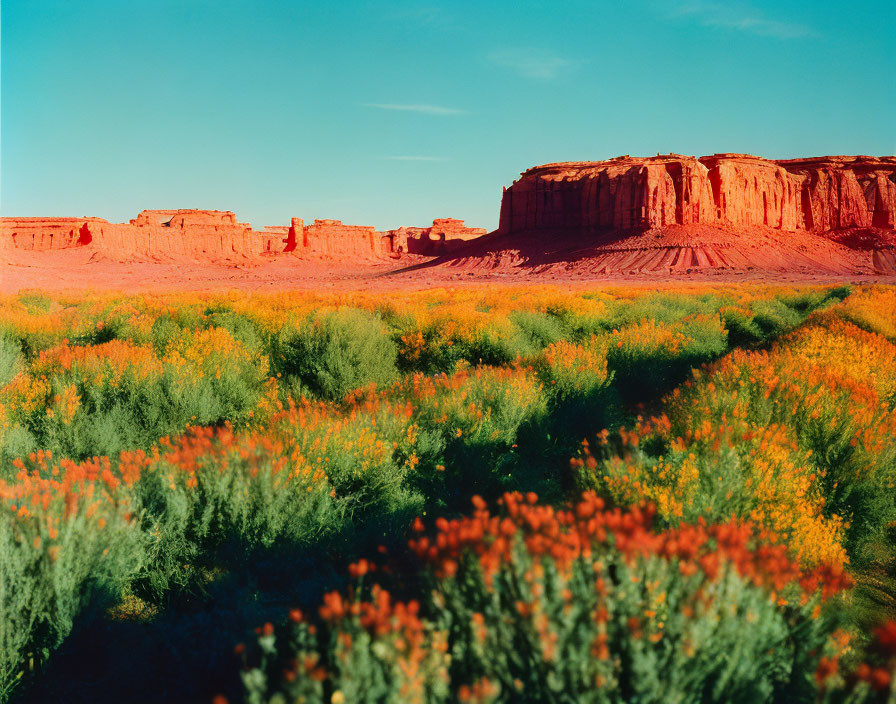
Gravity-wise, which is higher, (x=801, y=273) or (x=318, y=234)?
(x=318, y=234)

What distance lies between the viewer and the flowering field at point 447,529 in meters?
2.28

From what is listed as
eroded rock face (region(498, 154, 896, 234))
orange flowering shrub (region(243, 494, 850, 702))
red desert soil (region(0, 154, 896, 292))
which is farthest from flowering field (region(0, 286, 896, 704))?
eroded rock face (region(498, 154, 896, 234))

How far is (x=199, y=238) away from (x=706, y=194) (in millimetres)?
94449

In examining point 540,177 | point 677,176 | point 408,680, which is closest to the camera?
point 408,680

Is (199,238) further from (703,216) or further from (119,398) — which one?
(119,398)

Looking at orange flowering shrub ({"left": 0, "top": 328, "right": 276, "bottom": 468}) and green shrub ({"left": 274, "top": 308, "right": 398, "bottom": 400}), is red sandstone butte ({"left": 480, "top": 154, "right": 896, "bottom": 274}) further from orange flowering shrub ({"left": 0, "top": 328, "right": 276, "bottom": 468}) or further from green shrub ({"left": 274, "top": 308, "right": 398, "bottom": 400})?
orange flowering shrub ({"left": 0, "top": 328, "right": 276, "bottom": 468})

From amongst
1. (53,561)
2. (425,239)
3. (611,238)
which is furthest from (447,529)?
(425,239)

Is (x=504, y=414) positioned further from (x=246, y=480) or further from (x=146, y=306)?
(x=146, y=306)

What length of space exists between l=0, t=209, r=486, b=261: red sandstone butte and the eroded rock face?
47.6 meters

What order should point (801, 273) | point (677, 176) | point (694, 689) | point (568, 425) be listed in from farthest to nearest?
point (677, 176)
point (801, 273)
point (568, 425)
point (694, 689)

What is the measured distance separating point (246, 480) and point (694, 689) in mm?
3704

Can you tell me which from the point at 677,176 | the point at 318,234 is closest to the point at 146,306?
the point at 677,176

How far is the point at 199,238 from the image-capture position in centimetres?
11562

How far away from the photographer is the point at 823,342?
9.00m
